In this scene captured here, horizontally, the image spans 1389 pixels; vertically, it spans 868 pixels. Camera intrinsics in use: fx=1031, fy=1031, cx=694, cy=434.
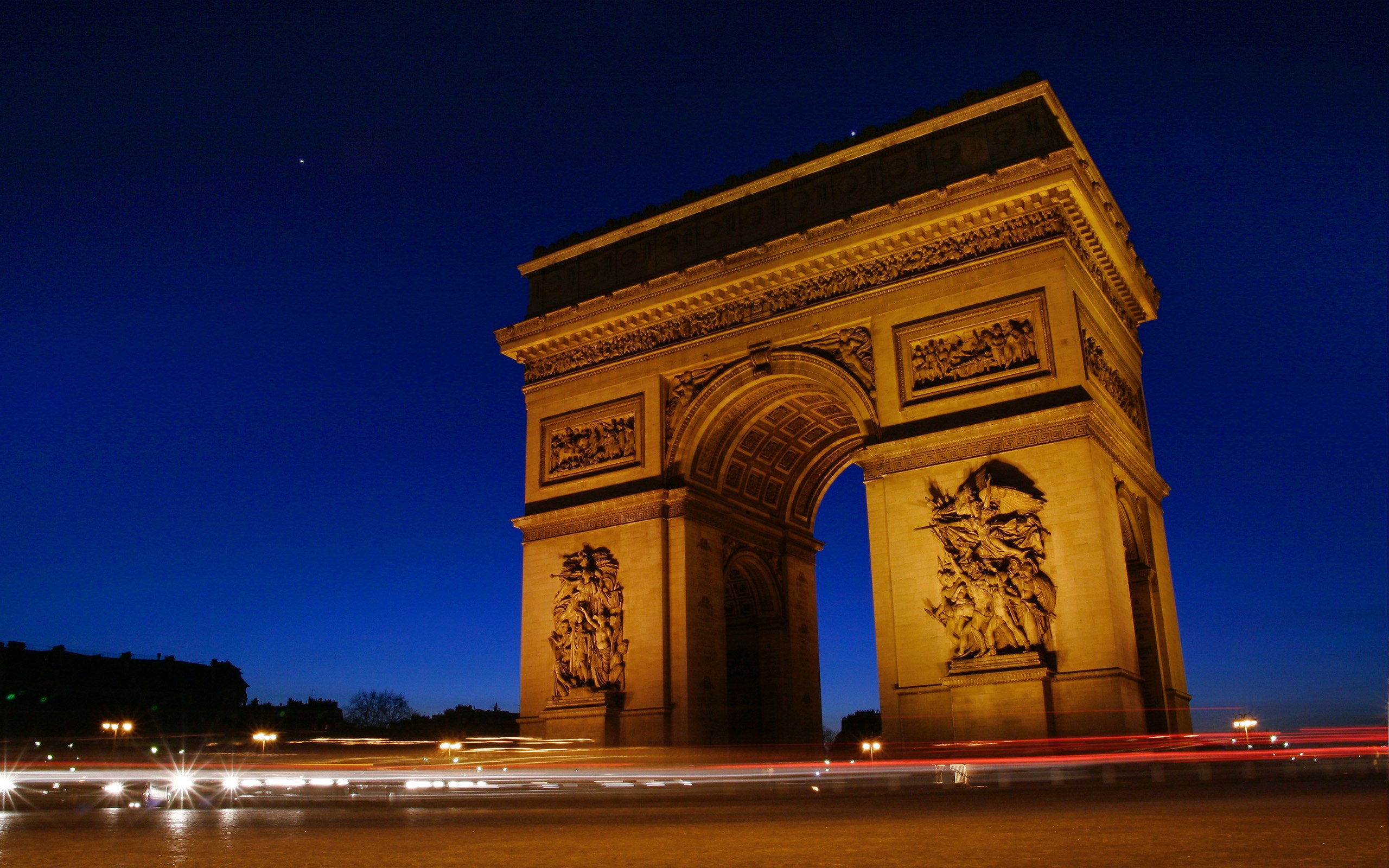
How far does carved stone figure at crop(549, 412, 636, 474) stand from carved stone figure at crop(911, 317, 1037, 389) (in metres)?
6.66

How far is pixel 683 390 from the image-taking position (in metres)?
22.4

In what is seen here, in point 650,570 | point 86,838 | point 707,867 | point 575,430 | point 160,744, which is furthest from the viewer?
point 160,744

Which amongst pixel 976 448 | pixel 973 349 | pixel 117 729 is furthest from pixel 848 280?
pixel 117 729

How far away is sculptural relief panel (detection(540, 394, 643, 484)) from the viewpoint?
22797mm

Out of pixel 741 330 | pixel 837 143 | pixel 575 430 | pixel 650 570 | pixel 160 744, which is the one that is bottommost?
pixel 160 744

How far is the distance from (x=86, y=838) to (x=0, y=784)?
13.5 metres

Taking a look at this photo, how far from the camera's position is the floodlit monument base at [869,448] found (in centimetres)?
1725

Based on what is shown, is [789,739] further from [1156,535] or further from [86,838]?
[86,838]

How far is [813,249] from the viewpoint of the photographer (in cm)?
2083

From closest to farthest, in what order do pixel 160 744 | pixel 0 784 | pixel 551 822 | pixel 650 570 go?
pixel 551 822 < pixel 0 784 < pixel 650 570 < pixel 160 744

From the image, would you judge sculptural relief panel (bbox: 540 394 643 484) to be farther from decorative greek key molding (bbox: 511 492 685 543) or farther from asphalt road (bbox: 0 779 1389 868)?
asphalt road (bbox: 0 779 1389 868)

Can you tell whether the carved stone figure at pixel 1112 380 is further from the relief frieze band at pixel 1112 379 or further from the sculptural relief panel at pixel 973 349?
the sculptural relief panel at pixel 973 349

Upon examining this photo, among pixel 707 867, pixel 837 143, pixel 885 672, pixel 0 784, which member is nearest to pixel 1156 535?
pixel 885 672

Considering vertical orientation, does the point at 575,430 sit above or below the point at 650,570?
above
